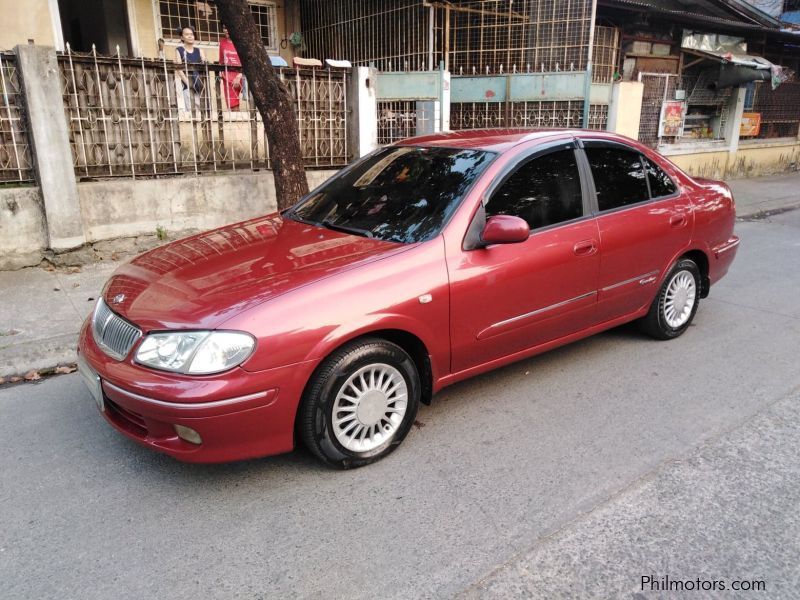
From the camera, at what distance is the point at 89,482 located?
3.21 metres

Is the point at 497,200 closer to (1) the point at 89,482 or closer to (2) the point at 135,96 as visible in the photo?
(1) the point at 89,482

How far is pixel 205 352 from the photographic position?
283 cm

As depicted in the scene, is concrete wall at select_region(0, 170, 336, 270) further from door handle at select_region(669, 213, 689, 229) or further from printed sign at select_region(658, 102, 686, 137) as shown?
printed sign at select_region(658, 102, 686, 137)

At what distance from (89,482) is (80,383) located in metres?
1.43

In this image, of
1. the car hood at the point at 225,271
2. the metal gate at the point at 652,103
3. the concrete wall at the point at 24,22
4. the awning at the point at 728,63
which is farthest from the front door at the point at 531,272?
the awning at the point at 728,63

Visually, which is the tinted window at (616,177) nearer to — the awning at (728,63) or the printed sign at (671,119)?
the printed sign at (671,119)

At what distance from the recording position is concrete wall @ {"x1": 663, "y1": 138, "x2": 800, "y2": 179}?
1418cm

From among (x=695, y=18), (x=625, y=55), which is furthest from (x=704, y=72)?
(x=625, y=55)

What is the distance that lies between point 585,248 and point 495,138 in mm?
945

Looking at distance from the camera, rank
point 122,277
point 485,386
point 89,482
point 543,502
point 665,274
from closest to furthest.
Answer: point 543,502 < point 89,482 < point 122,277 < point 485,386 < point 665,274

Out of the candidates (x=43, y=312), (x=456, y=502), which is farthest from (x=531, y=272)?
(x=43, y=312)

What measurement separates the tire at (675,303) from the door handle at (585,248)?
3.32 feet

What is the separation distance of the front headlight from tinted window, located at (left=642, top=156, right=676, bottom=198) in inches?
132

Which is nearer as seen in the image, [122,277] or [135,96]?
[122,277]
